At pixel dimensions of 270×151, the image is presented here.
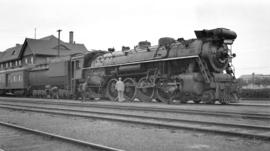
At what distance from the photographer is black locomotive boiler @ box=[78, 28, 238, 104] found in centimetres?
1573

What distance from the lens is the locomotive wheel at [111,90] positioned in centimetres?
2108

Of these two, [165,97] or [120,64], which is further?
[120,64]

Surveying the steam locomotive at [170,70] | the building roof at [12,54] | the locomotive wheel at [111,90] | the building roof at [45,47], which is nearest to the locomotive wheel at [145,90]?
the steam locomotive at [170,70]

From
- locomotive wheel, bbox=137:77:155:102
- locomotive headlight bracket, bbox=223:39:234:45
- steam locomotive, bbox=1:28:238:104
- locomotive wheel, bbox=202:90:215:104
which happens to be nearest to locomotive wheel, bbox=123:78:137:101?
steam locomotive, bbox=1:28:238:104

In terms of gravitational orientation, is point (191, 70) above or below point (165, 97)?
above

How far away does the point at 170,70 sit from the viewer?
692 inches

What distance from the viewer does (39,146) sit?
638 cm

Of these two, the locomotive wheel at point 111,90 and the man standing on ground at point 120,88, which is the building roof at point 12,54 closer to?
the locomotive wheel at point 111,90

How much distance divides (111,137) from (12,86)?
30.9 m

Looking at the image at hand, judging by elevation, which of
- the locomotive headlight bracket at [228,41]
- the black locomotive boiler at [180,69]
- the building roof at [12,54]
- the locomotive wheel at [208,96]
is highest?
the building roof at [12,54]

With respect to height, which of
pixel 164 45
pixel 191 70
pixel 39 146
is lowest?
pixel 39 146

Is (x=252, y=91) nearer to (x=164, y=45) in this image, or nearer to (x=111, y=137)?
(x=164, y=45)

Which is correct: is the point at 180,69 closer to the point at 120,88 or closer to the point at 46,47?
the point at 120,88

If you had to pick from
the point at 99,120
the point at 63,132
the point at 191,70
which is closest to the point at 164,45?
the point at 191,70
